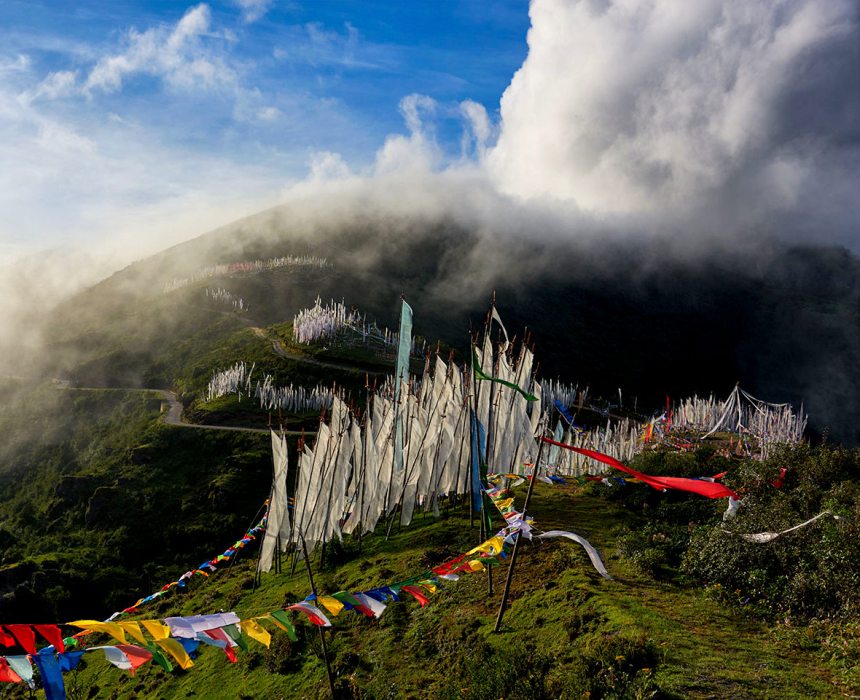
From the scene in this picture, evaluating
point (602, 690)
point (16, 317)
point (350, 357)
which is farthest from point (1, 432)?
point (602, 690)

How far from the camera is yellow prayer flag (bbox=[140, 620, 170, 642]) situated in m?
12.3

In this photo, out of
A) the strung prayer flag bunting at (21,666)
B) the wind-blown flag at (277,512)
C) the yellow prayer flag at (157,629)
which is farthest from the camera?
the wind-blown flag at (277,512)

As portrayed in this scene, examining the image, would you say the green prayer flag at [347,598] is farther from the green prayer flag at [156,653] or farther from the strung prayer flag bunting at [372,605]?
the green prayer flag at [156,653]

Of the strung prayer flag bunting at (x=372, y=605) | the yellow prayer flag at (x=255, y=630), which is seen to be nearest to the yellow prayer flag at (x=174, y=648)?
the yellow prayer flag at (x=255, y=630)

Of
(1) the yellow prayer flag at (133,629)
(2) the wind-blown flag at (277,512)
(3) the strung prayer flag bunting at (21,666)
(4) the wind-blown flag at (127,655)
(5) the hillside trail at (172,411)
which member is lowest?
(5) the hillside trail at (172,411)

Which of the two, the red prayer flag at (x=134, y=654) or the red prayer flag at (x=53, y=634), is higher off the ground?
the red prayer flag at (x=53, y=634)

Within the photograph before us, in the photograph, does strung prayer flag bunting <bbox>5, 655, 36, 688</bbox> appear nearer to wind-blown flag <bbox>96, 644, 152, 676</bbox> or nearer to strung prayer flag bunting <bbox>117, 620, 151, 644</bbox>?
wind-blown flag <bbox>96, 644, 152, 676</bbox>

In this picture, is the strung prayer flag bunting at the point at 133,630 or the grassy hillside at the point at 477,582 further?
the grassy hillside at the point at 477,582

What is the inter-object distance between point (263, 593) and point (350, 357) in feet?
263

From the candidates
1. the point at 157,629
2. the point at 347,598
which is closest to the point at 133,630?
the point at 157,629

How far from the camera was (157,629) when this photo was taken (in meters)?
12.4

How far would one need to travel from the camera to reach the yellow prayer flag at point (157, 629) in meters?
12.3

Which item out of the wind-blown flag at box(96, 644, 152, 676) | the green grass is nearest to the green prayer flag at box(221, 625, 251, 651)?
the wind-blown flag at box(96, 644, 152, 676)

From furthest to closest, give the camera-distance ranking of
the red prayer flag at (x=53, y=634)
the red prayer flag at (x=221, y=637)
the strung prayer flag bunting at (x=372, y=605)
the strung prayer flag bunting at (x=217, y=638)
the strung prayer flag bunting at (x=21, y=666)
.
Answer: the strung prayer flag bunting at (x=372, y=605) → the red prayer flag at (x=221, y=637) → the strung prayer flag bunting at (x=217, y=638) → the red prayer flag at (x=53, y=634) → the strung prayer flag bunting at (x=21, y=666)
